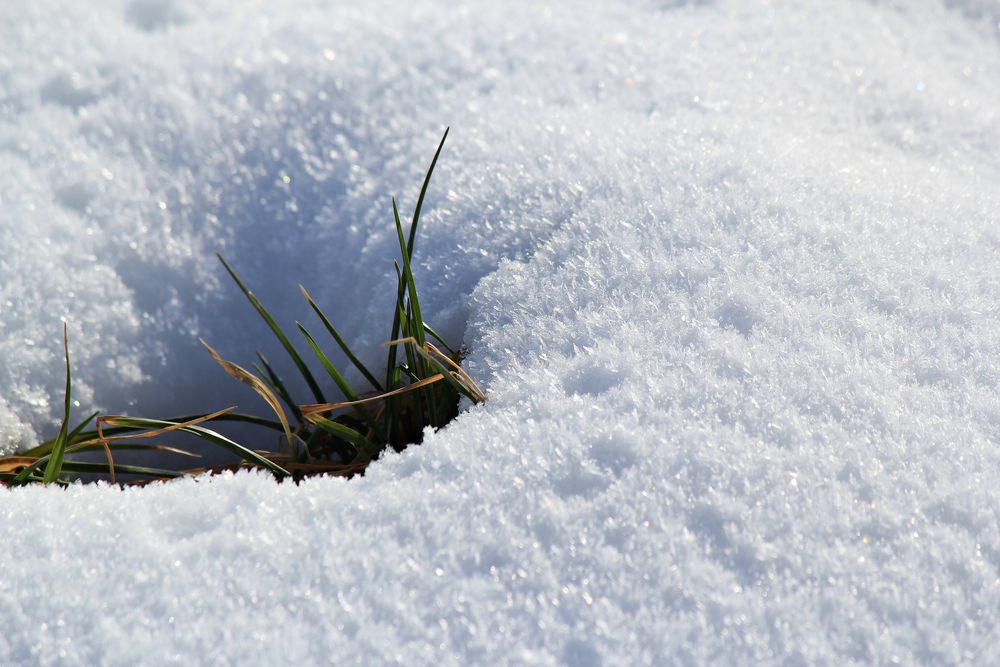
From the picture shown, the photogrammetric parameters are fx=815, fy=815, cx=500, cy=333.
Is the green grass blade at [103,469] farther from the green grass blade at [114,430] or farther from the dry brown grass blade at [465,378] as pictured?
the dry brown grass blade at [465,378]

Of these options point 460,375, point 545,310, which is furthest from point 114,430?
point 545,310

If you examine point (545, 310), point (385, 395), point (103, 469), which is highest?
point (545, 310)

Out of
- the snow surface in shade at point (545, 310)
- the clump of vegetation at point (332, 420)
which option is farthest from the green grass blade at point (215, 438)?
the snow surface in shade at point (545, 310)

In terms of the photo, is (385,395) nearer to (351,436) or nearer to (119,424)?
(351,436)

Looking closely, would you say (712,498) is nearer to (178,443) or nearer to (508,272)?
(508,272)

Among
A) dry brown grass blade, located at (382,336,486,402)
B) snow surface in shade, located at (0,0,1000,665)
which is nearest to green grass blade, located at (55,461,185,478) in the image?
snow surface in shade, located at (0,0,1000,665)

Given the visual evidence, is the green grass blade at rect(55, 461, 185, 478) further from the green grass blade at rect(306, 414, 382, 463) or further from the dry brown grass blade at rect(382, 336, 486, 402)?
the dry brown grass blade at rect(382, 336, 486, 402)
